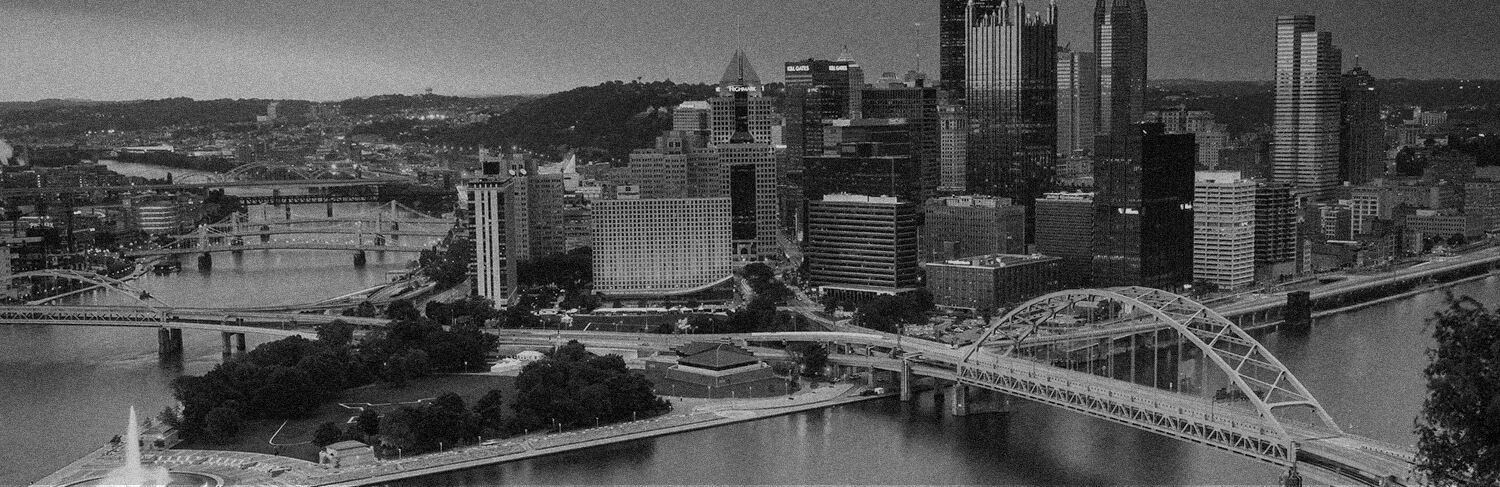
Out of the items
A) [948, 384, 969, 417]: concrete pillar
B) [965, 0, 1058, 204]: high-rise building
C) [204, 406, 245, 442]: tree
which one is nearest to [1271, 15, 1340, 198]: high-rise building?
[965, 0, 1058, 204]: high-rise building

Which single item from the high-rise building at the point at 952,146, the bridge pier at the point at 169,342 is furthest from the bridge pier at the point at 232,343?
the high-rise building at the point at 952,146

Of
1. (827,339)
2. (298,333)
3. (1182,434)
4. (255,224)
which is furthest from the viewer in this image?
(255,224)

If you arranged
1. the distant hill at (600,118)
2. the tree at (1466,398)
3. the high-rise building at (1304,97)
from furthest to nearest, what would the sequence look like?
the distant hill at (600,118) < the high-rise building at (1304,97) < the tree at (1466,398)

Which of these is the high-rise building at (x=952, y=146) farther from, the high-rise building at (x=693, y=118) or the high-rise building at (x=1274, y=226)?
the high-rise building at (x=1274, y=226)

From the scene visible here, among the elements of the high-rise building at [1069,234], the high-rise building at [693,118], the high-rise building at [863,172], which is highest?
the high-rise building at [693,118]

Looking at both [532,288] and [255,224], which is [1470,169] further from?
[255,224]

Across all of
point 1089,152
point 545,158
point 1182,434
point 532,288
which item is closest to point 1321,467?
point 1182,434
